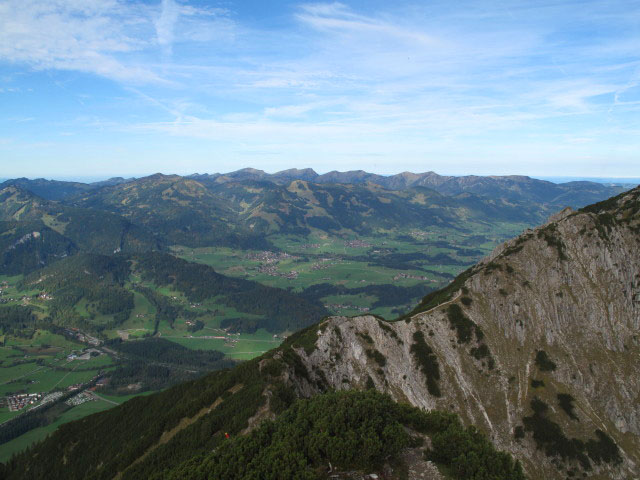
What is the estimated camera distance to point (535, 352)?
135500mm

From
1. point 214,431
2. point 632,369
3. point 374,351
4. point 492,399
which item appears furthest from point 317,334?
point 632,369

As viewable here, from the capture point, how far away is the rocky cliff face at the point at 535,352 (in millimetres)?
114062

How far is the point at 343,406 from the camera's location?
6162cm

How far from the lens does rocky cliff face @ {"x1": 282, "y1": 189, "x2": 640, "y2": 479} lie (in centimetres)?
11406

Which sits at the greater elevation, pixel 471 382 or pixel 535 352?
pixel 535 352

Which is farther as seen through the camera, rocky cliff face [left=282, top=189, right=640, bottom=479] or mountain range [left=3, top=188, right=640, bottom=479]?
A: rocky cliff face [left=282, top=189, right=640, bottom=479]

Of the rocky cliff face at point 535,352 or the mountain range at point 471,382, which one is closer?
the mountain range at point 471,382

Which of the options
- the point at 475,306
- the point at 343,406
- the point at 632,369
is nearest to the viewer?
the point at 343,406

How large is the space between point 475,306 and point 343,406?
3985 inches

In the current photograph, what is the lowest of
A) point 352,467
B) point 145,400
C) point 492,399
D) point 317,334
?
point 145,400

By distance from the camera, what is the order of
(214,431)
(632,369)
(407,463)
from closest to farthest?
(407,463) < (214,431) < (632,369)

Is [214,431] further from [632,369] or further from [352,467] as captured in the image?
[632,369]

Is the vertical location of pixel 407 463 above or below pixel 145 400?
above

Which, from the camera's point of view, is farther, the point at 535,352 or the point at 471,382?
the point at 535,352
